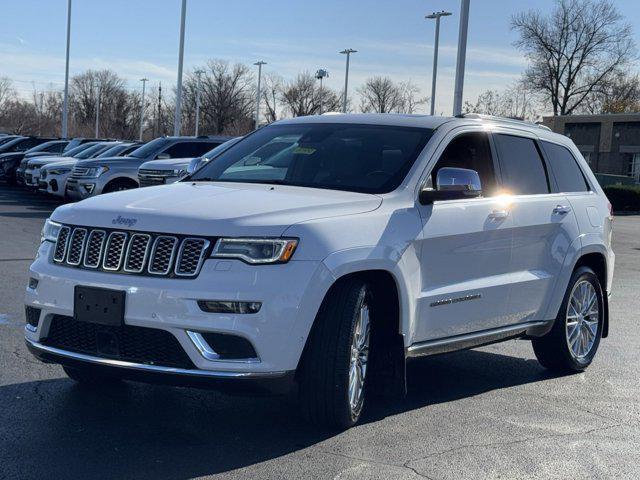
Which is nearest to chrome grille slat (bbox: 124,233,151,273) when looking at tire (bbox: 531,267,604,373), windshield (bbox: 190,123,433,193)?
windshield (bbox: 190,123,433,193)

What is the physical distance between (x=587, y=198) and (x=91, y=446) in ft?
14.6

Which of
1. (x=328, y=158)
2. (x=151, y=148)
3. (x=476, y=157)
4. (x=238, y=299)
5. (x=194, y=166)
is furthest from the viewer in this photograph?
(x=151, y=148)

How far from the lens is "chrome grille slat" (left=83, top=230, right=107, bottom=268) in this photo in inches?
202

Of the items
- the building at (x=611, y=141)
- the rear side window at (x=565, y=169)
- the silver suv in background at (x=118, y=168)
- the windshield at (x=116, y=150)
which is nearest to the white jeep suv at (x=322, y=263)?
the rear side window at (x=565, y=169)

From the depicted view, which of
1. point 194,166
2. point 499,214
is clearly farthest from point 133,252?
point 194,166

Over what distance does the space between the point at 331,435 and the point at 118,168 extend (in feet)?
54.2

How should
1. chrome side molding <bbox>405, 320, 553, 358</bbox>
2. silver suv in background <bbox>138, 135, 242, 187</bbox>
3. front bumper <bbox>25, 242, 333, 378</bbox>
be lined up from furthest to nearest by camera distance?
silver suv in background <bbox>138, 135, 242, 187</bbox>
chrome side molding <bbox>405, 320, 553, 358</bbox>
front bumper <bbox>25, 242, 333, 378</bbox>

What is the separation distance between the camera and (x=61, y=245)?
5336mm

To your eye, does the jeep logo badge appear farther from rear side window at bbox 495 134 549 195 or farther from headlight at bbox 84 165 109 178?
headlight at bbox 84 165 109 178

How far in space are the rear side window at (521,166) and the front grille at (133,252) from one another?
8.84ft

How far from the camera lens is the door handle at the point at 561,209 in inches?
281

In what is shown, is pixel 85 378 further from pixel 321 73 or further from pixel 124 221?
pixel 321 73

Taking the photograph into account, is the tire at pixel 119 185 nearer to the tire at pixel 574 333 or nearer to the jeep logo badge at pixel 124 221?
the tire at pixel 574 333

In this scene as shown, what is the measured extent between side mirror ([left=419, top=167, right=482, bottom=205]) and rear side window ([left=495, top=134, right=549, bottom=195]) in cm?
87
